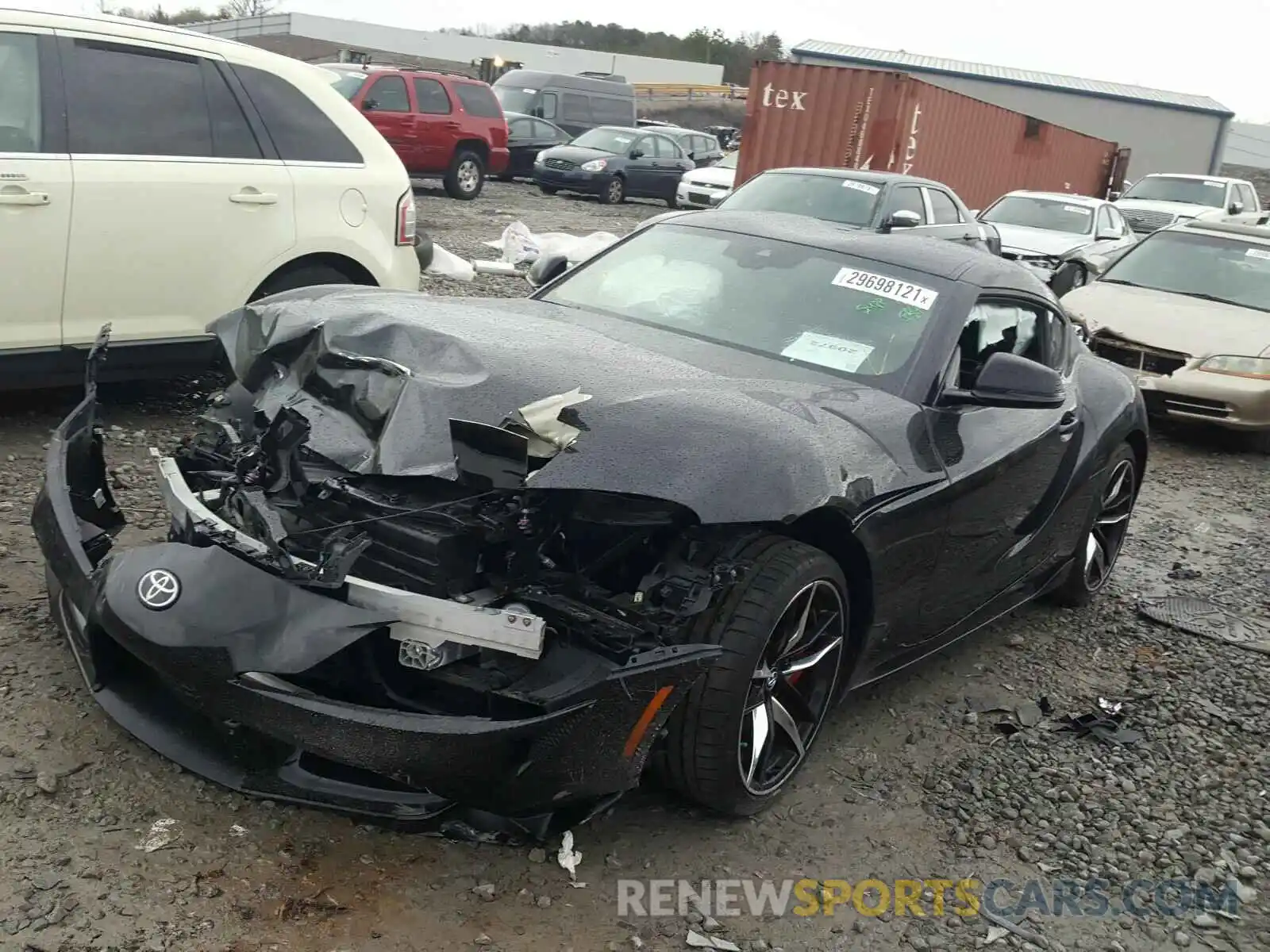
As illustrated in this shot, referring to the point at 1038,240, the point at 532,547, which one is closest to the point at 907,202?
the point at 1038,240

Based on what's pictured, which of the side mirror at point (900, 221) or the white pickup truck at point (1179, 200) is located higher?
the white pickup truck at point (1179, 200)

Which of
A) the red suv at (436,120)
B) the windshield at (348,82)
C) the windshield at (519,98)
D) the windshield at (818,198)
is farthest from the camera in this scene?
the windshield at (519,98)

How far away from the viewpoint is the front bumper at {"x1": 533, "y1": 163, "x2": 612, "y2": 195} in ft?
68.0

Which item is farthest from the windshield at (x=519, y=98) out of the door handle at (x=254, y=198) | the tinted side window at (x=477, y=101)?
the door handle at (x=254, y=198)

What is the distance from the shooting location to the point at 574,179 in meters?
20.8

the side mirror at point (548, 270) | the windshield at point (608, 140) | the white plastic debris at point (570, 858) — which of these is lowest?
the white plastic debris at point (570, 858)

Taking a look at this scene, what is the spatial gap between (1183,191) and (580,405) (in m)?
20.7

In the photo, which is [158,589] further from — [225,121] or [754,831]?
[225,121]

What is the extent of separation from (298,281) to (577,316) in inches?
86.0

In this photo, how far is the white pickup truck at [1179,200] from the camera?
19031 mm

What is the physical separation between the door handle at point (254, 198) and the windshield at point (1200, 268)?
7.24 m

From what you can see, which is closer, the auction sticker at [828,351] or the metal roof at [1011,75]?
the auction sticker at [828,351]

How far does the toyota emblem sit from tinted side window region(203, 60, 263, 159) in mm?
3321

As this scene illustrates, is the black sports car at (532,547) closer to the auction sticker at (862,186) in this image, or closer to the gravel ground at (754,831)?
the gravel ground at (754,831)
